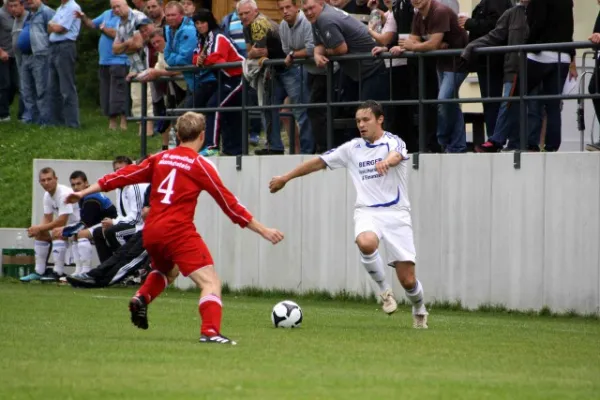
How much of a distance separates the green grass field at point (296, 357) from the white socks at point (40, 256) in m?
7.02

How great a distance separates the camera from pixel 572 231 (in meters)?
16.5

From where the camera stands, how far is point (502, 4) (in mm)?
17375

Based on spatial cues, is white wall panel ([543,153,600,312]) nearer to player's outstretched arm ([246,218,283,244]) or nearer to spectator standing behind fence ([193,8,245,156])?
Answer: spectator standing behind fence ([193,8,245,156])

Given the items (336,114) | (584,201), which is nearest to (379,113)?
(584,201)

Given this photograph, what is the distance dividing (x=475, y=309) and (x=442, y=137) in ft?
7.13

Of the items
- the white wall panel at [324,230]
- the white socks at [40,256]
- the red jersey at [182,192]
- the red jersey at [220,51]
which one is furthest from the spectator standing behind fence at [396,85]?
the white socks at [40,256]

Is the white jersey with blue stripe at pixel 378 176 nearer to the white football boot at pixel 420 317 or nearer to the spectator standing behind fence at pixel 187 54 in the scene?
the white football boot at pixel 420 317

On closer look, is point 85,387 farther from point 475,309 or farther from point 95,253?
point 95,253

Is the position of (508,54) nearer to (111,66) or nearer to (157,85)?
(157,85)

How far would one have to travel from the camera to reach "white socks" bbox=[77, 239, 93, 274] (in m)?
22.7

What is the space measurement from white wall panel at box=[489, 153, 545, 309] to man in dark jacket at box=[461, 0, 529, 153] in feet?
1.08

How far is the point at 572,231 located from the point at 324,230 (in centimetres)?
418

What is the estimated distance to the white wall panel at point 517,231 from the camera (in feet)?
55.2

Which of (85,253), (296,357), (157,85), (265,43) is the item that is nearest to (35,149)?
(157,85)
